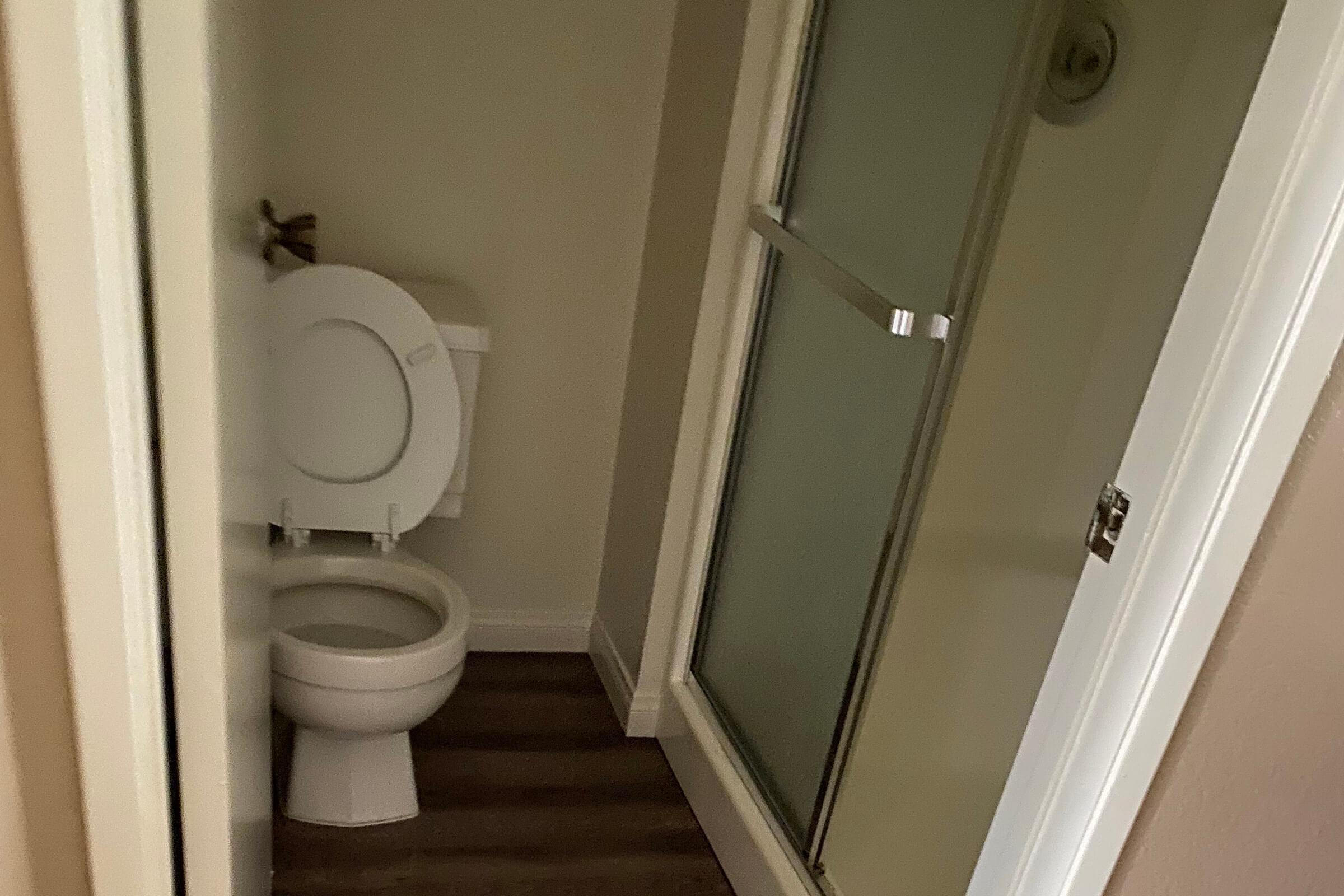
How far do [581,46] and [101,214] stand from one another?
1.32 metres

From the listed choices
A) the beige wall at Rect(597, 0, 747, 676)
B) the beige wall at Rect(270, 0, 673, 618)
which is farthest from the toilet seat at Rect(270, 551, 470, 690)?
the beige wall at Rect(597, 0, 747, 676)

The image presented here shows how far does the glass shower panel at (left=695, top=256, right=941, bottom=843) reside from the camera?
1441 millimetres

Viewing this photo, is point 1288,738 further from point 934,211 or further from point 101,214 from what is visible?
point 101,214

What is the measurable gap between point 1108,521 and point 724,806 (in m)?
1.07

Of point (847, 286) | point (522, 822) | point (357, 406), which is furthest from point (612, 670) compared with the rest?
point (847, 286)

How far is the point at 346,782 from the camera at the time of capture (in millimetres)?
1697

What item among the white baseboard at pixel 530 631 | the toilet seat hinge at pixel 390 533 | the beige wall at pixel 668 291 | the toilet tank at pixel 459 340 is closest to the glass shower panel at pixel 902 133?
the beige wall at pixel 668 291

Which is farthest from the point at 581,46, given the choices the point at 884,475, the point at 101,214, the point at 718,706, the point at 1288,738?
the point at 1288,738

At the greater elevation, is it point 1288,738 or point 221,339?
point 221,339

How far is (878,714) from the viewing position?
1.63 meters

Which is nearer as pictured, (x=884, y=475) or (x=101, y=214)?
(x=101, y=214)

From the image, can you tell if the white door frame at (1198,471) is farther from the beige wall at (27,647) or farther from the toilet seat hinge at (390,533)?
the toilet seat hinge at (390,533)

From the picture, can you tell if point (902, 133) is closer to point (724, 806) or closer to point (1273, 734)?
point (1273, 734)

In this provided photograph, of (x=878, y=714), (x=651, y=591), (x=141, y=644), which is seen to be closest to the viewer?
(x=141, y=644)
